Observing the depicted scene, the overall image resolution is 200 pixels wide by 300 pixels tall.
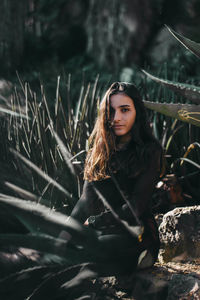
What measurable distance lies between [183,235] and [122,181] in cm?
34

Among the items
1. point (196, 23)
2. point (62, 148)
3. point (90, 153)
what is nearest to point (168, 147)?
point (62, 148)

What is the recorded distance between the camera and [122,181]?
137 cm

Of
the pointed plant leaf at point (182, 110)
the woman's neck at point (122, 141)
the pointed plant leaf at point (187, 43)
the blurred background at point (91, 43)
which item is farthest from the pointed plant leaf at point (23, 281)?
the blurred background at point (91, 43)

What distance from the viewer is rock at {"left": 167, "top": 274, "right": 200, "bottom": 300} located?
125cm

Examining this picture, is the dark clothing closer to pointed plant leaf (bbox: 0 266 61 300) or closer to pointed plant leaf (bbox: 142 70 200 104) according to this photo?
pointed plant leaf (bbox: 0 266 61 300)

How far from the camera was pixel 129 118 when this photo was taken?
1360mm

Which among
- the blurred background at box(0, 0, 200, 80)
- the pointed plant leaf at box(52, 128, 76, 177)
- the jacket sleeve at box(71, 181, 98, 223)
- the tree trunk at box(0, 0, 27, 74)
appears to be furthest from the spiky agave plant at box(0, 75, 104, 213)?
the blurred background at box(0, 0, 200, 80)

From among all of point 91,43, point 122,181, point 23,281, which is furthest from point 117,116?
point 91,43

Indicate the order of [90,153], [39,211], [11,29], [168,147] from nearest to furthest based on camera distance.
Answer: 1. [39,211]
2. [90,153]
3. [168,147]
4. [11,29]

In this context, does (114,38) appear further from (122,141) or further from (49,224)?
(49,224)

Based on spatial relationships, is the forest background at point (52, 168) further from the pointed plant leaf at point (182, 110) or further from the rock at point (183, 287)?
the rock at point (183, 287)

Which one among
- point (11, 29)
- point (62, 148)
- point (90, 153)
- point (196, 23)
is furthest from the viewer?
point (196, 23)

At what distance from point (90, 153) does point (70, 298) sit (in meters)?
0.47

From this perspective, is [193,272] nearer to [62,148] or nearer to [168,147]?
[62,148]
